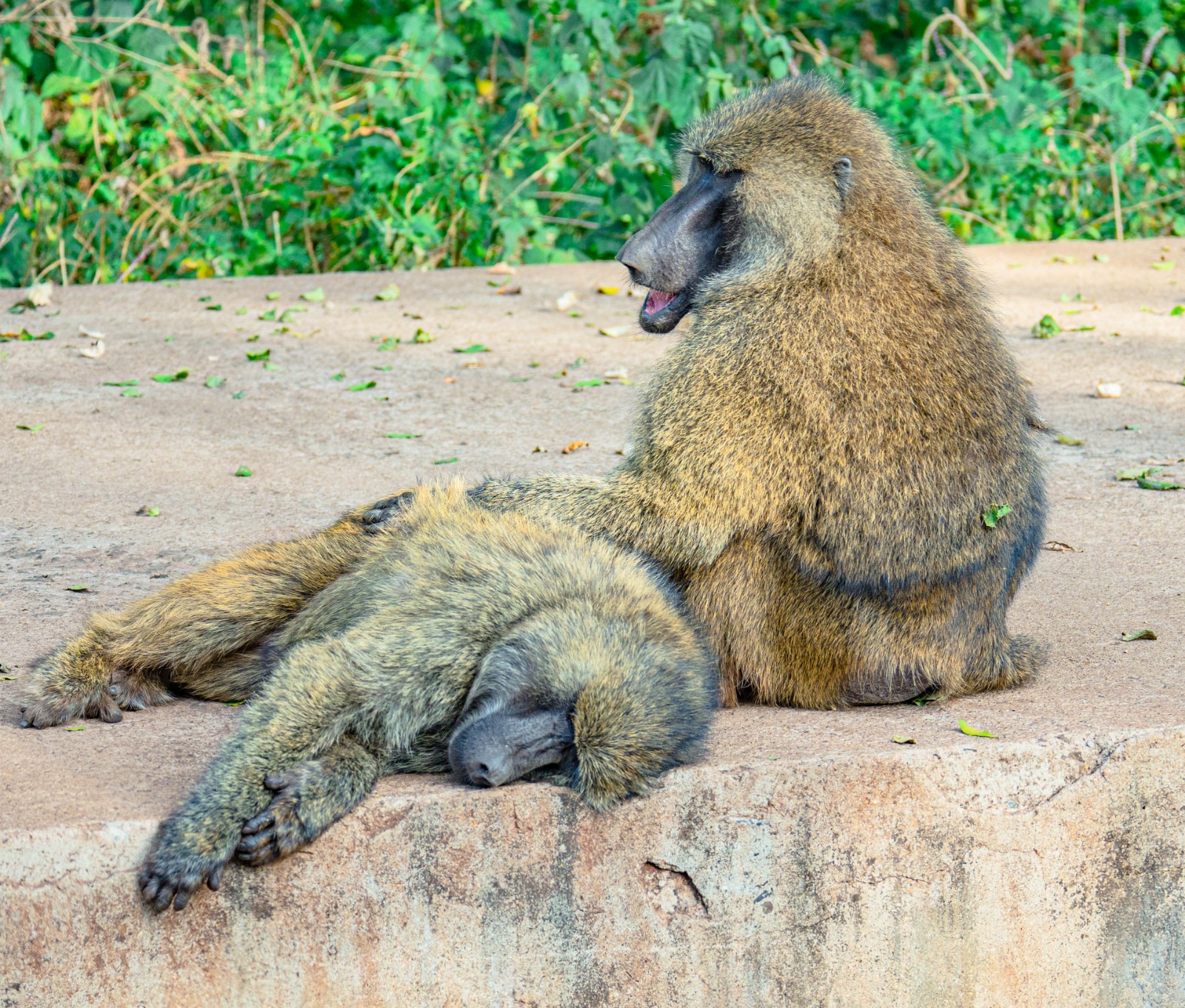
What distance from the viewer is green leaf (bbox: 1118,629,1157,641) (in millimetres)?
3721

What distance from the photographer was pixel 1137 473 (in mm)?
5375

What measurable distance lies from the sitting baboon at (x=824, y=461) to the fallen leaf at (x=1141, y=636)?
0.46 m

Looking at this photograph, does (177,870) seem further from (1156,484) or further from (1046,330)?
(1046,330)

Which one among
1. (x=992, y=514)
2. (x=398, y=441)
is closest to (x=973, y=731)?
(x=992, y=514)

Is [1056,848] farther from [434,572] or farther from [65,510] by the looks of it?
[65,510]

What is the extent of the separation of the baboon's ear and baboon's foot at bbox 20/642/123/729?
2.01 meters

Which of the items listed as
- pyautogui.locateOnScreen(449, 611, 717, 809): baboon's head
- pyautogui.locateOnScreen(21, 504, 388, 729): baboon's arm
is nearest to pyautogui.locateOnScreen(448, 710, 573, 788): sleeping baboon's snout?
pyautogui.locateOnScreen(449, 611, 717, 809): baboon's head

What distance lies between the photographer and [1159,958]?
3002mm

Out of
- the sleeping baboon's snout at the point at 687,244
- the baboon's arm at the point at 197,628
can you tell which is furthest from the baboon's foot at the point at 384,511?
the sleeping baboon's snout at the point at 687,244

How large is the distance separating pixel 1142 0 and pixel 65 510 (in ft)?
32.2

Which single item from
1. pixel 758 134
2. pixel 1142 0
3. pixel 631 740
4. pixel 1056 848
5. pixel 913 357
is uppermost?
pixel 1142 0

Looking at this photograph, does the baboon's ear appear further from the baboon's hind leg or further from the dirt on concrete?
the baboon's hind leg

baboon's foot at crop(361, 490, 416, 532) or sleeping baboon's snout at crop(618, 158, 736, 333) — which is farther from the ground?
sleeping baboon's snout at crop(618, 158, 736, 333)

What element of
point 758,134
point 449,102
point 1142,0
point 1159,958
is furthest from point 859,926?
point 1142,0
